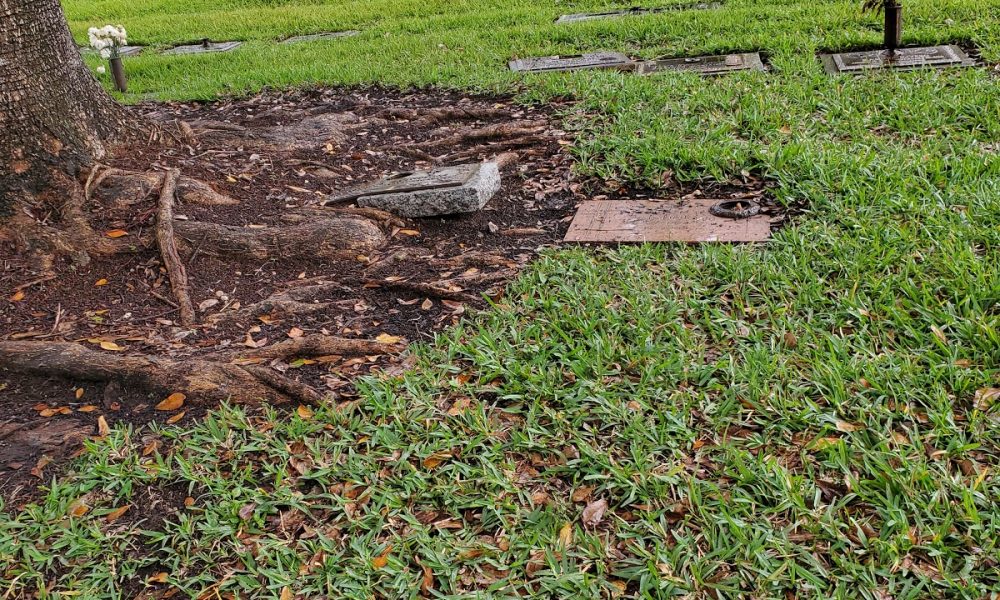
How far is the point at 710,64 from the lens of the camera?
715cm

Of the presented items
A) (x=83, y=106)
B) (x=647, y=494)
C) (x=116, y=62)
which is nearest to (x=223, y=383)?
(x=647, y=494)

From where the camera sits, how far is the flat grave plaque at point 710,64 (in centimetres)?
690

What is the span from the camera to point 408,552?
2.66 meters

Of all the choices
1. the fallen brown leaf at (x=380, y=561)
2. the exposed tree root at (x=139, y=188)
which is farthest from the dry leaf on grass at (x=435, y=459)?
the exposed tree root at (x=139, y=188)

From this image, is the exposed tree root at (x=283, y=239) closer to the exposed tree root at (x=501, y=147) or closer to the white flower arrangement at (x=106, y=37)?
the exposed tree root at (x=501, y=147)

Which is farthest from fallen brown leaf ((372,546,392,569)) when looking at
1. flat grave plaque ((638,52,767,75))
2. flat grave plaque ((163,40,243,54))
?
flat grave plaque ((163,40,243,54))

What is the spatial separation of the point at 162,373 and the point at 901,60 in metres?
5.81

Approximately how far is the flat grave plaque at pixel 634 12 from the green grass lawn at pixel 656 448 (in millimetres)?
4807

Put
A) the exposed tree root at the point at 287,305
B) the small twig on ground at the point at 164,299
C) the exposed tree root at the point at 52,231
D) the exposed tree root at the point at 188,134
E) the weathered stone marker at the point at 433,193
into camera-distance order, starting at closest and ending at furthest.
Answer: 1. the exposed tree root at the point at 287,305
2. the small twig on ground at the point at 164,299
3. the exposed tree root at the point at 52,231
4. the weathered stone marker at the point at 433,193
5. the exposed tree root at the point at 188,134

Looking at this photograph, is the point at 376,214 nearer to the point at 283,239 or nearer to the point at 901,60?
the point at 283,239

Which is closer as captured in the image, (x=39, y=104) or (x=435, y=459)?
(x=435, y=459)

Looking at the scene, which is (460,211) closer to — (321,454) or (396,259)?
(396,259)

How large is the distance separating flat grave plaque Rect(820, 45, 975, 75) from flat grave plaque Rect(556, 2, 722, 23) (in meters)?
2.52

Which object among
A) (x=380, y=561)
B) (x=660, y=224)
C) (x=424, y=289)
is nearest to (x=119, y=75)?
(x=424, y=289)
